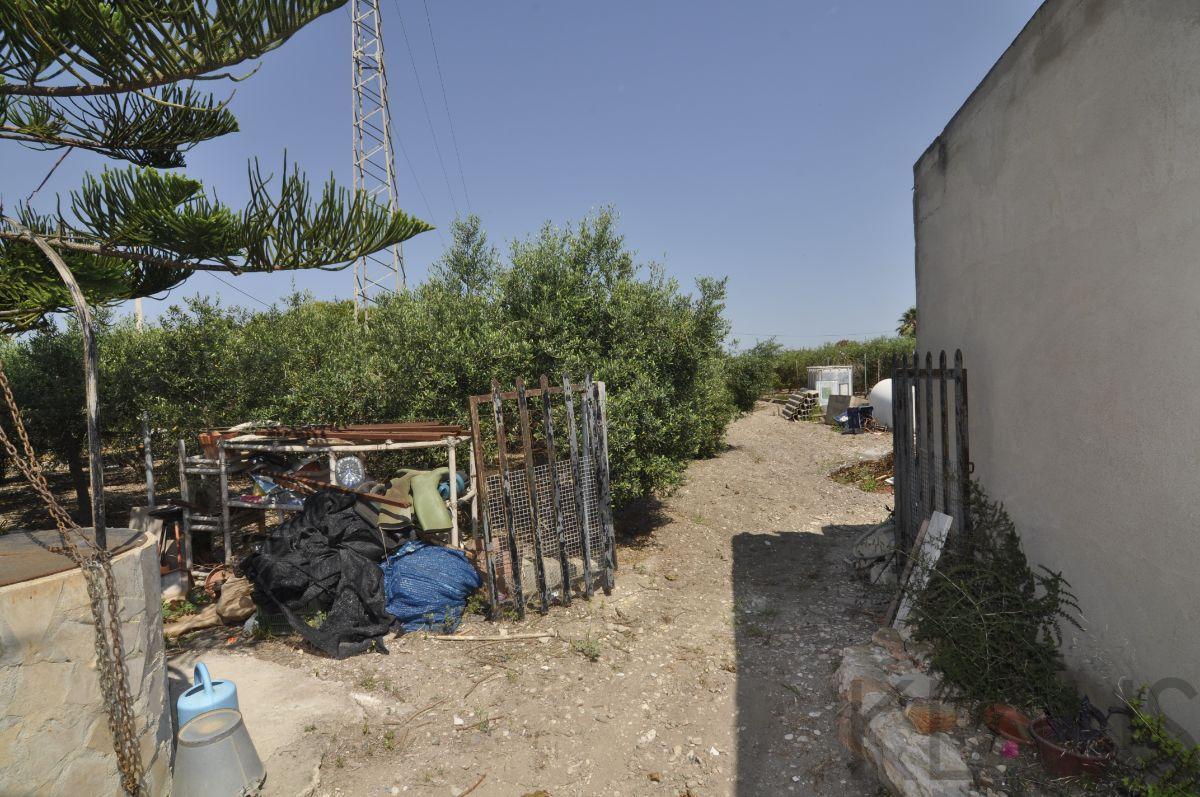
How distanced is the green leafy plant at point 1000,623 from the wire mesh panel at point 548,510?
9.54 feet

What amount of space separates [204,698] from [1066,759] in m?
4.36

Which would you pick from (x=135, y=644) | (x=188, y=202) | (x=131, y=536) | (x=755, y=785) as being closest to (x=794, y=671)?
(x=755, y=785)

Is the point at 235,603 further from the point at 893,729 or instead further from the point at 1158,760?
the point at 1158,760

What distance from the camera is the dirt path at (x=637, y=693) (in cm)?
340

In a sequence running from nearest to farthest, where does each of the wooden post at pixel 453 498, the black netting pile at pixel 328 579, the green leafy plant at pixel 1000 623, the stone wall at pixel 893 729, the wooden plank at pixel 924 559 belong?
the stone wall at pixel 893 729
the green leafy plant at pixel 1000 623
the wooden plank at pixel 924 559
the black netting pile at pixel 328 579
the wooden post at pixel 453 498

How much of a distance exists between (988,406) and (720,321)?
5734 mm

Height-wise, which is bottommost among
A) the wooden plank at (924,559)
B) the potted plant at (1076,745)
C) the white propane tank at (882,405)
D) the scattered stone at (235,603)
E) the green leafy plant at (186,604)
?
the green leafy plant at (186,604)

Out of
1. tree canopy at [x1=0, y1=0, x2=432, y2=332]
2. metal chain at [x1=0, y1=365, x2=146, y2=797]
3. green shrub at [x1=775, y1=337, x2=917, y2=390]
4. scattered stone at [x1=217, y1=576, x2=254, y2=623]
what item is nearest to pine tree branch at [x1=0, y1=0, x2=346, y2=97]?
tree canopy at [x1=0, y1=0, x2=432, y2=332]

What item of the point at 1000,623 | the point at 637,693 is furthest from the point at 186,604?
the point at 1000,623

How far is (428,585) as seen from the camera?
17.6ft

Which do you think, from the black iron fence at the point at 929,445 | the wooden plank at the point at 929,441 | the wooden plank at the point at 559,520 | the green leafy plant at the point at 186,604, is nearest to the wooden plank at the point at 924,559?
the black iron fence at the point at 929,445

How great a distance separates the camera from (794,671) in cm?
437

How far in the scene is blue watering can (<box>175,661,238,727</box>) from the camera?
124 inches

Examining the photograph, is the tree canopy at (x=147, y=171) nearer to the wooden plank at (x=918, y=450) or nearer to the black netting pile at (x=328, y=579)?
the black netting pile at (x=328, y=579)
